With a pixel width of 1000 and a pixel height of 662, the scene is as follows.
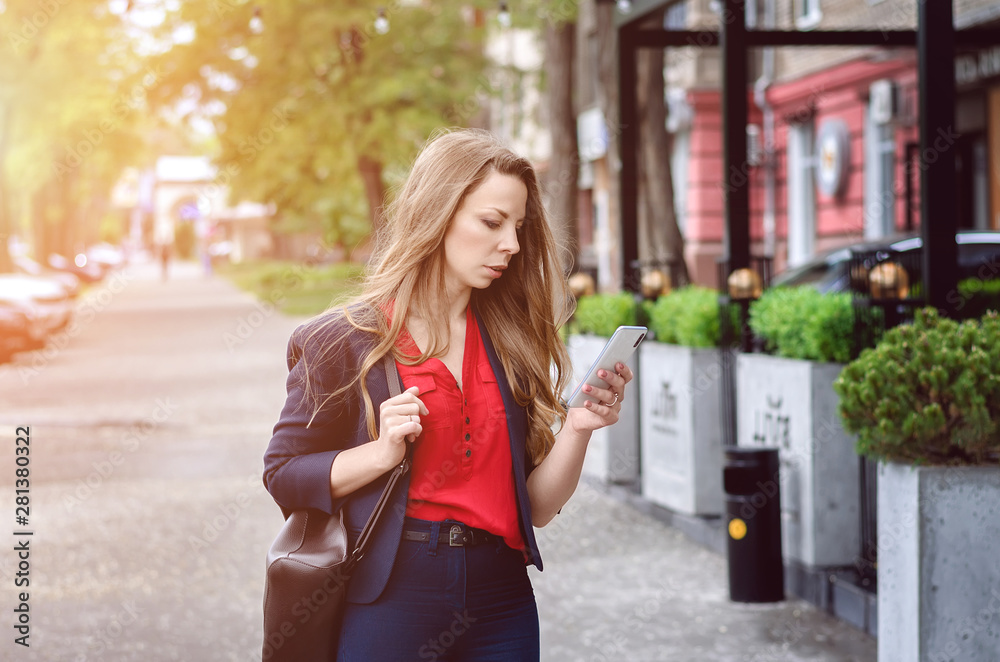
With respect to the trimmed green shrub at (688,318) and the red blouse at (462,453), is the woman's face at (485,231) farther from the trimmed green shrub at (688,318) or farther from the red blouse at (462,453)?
the trimmed green shrub at (688,318)

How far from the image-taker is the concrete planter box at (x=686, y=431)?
321 inches

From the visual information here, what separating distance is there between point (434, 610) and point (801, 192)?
24091 millimetres

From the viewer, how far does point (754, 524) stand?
6.46 metres

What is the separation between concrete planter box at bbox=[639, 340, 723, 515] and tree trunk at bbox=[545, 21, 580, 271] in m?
7.29

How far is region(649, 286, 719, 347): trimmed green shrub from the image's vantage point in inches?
324

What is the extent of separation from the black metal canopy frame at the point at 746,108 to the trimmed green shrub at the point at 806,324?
2.00ft

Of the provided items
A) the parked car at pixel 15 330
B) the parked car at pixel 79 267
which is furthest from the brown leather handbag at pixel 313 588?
the parked car at pixel 79 267

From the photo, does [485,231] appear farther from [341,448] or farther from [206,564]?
[206,564]

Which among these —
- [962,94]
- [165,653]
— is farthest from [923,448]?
[962,94]

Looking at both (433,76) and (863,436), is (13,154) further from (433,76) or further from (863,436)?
(863,436)

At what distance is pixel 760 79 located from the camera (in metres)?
26.2

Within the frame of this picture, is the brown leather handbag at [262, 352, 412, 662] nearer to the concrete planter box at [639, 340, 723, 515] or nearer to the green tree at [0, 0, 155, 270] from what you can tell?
the concrete planter box at [639, 340, 723, 515]

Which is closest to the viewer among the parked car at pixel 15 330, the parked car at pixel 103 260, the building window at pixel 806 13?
the parked car at pixel 15 330

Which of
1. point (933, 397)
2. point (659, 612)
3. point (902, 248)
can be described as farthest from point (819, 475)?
point (902, 248)
